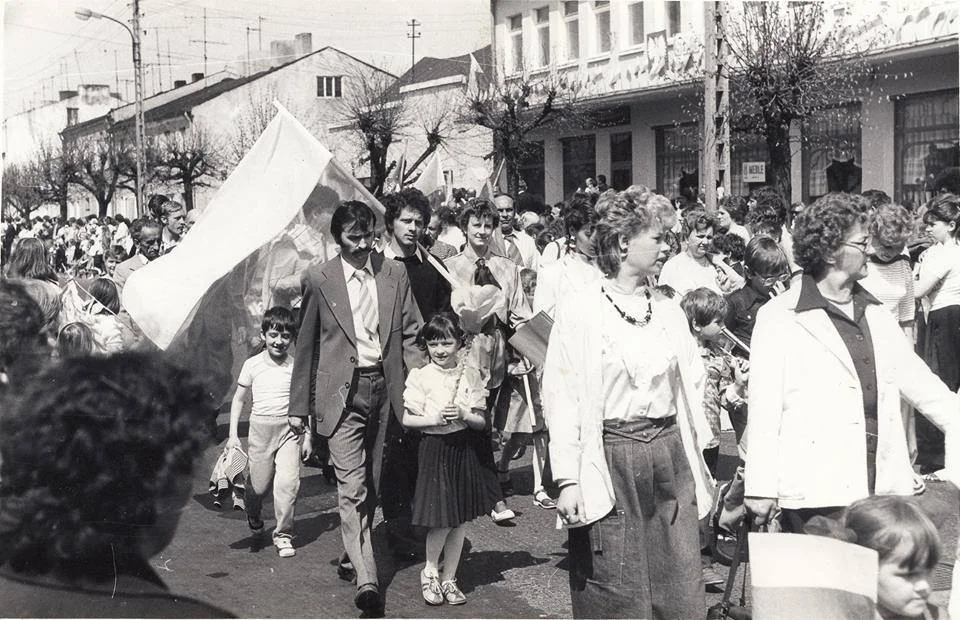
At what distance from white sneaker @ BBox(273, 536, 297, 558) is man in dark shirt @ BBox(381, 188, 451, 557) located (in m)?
0.55

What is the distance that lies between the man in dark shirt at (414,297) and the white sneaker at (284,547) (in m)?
0.55

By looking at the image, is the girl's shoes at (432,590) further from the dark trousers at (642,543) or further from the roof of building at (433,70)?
the roof of building at (433,70)

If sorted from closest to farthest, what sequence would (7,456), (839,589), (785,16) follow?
(839,589) → (7,456) → (785,16)

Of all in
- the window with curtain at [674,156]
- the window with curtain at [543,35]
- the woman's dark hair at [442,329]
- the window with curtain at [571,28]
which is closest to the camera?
the woman's dark hair at [442,329]

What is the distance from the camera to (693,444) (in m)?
4.46

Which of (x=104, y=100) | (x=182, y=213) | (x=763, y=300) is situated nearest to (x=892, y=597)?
(x=763, y=300)

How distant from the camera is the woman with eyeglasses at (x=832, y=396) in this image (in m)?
4.11

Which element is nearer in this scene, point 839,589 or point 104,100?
point 839,589

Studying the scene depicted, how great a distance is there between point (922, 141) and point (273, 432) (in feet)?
56.7

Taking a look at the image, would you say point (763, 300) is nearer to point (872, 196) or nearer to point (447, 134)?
point (872, 196)

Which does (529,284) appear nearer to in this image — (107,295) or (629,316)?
(107,295)

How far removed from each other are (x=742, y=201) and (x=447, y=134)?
25.5m

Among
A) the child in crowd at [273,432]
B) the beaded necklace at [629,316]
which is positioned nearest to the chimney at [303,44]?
the child in crowd at [273,432]

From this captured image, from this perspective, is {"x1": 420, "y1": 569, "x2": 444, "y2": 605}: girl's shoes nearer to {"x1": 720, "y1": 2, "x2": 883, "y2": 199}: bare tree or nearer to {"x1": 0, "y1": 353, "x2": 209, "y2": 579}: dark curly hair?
{"x1": 0, "y1": 353, "x2": 209, "y2": 579}: dark curly hair
